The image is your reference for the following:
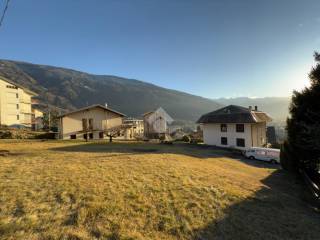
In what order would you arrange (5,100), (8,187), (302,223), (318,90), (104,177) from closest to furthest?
(302,223), (8,187), (104,177), (318,90), (5,100)

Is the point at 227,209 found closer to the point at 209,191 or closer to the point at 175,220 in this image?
the point at 209,191

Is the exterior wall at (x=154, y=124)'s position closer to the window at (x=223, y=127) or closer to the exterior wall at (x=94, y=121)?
the exterior wall at (x=94, y=121)

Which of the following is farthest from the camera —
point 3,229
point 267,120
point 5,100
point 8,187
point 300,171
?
point 5,100

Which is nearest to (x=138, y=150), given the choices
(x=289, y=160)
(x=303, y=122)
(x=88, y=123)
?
(x=289, y=160)

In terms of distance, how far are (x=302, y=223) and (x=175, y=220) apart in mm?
5783

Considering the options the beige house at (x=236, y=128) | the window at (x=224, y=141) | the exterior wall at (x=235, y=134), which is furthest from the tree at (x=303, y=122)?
the window at (x=224, y=141)

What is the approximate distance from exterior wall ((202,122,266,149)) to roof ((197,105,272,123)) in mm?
1066

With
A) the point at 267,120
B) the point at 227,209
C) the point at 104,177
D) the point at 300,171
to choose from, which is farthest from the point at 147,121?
the point at 227,209

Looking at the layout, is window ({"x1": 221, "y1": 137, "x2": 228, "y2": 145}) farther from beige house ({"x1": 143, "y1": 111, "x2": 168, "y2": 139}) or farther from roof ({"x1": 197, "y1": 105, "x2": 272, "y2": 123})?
beige house ({"x1": 143, "y1": 111, "x2": 168, "y2": 139})

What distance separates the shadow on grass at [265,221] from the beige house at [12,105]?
68.3 metres

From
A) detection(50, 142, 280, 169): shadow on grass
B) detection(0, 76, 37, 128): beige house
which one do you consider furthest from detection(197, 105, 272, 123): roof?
detection(0, 76, 37, 128): beige house

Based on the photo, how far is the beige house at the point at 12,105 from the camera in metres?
60.2

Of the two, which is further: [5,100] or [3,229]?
[5,100]

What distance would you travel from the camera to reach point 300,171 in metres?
20.2
